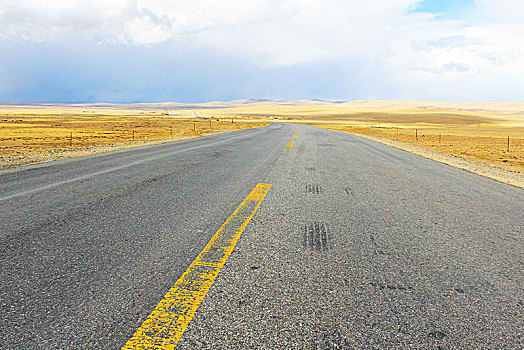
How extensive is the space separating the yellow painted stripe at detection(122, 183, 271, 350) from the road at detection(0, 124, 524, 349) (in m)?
0.06

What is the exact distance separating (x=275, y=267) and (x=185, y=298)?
0.83 metres

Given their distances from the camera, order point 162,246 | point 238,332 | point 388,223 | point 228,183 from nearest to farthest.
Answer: point 238,332, point 162,246, point 388,223, point 228,183

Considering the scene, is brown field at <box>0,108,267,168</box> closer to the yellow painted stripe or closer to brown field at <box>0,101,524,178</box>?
brown field at <box>0,101,524,178</box>

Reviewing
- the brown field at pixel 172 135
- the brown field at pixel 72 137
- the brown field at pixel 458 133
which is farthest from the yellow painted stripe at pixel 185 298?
the brown field at pixel 458 133

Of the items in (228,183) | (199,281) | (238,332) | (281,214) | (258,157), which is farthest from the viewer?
(258,157)

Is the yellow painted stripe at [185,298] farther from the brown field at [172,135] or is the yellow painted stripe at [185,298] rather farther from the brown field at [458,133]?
the brown field at [458,133]

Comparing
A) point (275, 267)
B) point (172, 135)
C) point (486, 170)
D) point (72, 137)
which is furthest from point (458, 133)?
point (275, 267)

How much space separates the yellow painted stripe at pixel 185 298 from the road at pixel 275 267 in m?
0.06

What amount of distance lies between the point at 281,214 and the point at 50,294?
2.72m

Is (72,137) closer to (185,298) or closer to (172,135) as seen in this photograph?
(172,135)

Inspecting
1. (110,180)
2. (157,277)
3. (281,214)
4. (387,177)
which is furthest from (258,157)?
(157,277)

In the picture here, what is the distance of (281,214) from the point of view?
449 cm

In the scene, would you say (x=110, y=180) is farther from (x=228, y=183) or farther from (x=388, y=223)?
(x=388, y=223)

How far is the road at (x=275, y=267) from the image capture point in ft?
6.73
